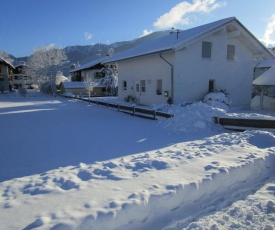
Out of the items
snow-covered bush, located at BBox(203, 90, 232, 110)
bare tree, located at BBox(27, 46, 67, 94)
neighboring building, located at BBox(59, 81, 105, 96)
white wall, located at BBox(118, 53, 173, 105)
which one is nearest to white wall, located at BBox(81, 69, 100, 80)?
neighboring building, located at BBox(59, 81, 105, 96)

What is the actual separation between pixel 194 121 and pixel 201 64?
27.9 ft

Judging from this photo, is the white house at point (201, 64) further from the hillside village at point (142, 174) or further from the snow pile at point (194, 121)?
the snow pile at point (194, 121)

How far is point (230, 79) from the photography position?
18.2m

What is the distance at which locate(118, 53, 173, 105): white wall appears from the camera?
16922 mm

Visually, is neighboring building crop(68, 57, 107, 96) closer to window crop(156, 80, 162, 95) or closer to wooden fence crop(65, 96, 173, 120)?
window crop(156, 80, 162, 95)

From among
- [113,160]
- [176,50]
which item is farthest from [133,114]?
[113,160]

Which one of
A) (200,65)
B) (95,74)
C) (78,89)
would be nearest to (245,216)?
(200,65)

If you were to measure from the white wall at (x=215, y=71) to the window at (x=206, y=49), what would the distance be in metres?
0.28

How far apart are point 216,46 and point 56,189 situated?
16.5m

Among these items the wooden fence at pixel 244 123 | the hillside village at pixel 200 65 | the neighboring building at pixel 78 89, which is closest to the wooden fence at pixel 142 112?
the wooden fence at pixel 244 123

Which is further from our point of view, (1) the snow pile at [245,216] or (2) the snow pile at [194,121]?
(2) the snow pile at [194,121]

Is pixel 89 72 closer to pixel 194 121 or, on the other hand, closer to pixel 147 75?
pixel 147 75

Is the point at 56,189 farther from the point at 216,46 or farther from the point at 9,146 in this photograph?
the point at 216,46

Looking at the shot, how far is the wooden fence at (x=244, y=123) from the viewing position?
8680 millimetres
